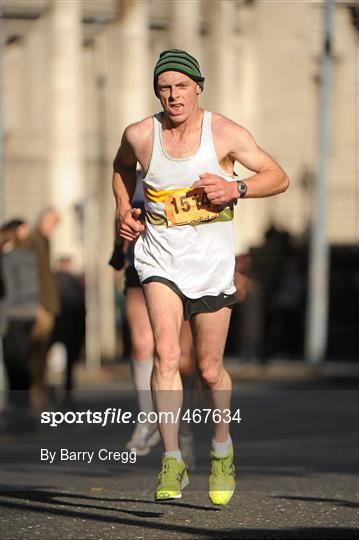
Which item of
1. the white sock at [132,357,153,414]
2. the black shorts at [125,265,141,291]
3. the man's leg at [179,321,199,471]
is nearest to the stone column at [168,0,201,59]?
the man's leg at [179,321,199,471]

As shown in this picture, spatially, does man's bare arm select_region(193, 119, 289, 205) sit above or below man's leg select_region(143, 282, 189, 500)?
above

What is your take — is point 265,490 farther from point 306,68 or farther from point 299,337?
point 306,68

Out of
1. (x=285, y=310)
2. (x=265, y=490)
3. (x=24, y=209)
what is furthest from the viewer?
(x=24, y=209)

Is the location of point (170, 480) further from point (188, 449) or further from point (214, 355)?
point (188, 449)

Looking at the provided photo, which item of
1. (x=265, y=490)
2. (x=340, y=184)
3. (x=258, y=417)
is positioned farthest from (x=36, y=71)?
(x=265, y=490)

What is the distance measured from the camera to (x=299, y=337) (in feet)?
95.9

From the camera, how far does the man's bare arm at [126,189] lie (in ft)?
26.3

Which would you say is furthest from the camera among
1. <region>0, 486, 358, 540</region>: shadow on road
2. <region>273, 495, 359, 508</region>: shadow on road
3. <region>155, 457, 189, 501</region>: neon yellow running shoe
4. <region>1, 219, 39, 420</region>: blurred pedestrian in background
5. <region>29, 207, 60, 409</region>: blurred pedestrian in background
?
<region>29, 207, 60, 409</region>: blurred pedestrian in background

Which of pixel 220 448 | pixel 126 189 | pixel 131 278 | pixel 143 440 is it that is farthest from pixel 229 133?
pixel 143 440

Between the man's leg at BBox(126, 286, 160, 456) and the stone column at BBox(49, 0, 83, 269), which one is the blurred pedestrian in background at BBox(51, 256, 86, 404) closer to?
the man's leg at BBox(126, 286, 160, 456)

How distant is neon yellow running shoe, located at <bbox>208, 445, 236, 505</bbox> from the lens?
7.94 metres

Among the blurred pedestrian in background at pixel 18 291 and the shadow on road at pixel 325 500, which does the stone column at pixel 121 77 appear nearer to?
the blurred pedestrian in background at pixel 18 291

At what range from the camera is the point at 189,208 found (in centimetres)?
789

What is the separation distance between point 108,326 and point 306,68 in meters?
9.59
